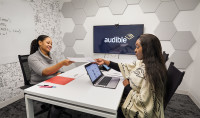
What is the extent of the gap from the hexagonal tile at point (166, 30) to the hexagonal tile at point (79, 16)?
1.93 m

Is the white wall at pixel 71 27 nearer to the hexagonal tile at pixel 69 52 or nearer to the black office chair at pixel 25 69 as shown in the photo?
the hexagonal tile at pixel 69 52

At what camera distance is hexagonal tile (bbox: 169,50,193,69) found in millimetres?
2533

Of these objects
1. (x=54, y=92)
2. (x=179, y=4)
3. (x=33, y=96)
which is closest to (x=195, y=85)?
(x=179, y=4)

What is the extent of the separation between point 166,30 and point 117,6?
1.28 metres

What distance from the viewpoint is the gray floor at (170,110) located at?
6.10 feet

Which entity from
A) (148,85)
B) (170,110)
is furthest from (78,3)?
(170,110)

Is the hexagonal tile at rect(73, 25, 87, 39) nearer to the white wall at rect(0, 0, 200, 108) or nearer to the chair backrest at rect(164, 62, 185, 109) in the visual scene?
the white wall at rect(0, 0, 200, 108)

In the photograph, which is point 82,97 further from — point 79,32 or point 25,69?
point 79,32

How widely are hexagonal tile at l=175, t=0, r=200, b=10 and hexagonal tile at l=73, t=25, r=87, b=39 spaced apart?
2.29 metres

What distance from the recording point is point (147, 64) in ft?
3.27

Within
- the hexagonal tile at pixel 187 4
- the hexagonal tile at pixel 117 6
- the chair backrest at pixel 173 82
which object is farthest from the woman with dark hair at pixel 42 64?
the hexagonal tile at pixel 187 4

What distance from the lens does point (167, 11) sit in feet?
Result: 8.34

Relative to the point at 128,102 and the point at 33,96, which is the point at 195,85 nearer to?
the point at 128,102

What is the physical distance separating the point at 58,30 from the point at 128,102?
3.14 m
